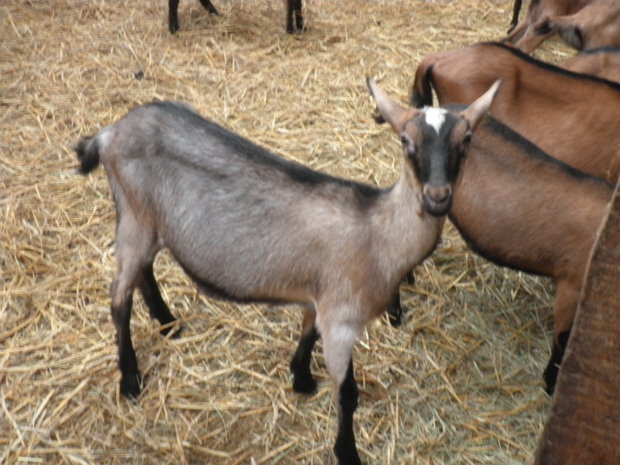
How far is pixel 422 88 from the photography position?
12.8 feet

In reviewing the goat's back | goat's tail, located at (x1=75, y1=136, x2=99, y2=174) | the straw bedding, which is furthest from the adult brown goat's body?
goat's tail, located at (x1=75, y1=136, x2=99, y2=174)

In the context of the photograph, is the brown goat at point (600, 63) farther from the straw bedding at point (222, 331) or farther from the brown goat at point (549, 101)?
the straw bedding at point (222, 331)

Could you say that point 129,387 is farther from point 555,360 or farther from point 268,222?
point 555,360

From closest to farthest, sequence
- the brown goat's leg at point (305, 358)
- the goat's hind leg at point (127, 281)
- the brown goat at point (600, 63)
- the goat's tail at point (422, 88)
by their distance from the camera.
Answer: the goat's hind leg at point (127, 281), the brown goat's leg at point (305, 358), the goat's tail at point (422, 88), the brown goat at point (600, 63)

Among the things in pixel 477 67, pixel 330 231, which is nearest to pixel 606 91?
pixel 477 67

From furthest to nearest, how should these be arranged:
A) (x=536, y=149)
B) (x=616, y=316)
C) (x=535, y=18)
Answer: (x=535, y=18) < (x=536, y=149) < (x=616, y=316)

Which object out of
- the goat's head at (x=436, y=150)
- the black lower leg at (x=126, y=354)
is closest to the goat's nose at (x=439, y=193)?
the goat's head at (x=436, y=150)

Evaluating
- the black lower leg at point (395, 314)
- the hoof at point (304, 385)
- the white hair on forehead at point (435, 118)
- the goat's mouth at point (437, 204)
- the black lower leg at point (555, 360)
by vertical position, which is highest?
the white hair on forehead at point (435, 118)

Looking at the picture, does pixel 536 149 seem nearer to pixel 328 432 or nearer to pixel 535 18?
pixel 328 432

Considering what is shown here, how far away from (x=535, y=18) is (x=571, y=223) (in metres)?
3.42

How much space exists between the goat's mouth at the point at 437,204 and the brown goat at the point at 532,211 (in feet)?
2.88

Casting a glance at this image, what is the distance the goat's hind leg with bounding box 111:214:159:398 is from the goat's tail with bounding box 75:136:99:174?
0.28 metres

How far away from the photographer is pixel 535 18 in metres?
5.70

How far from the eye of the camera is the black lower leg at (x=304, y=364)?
2.96m
